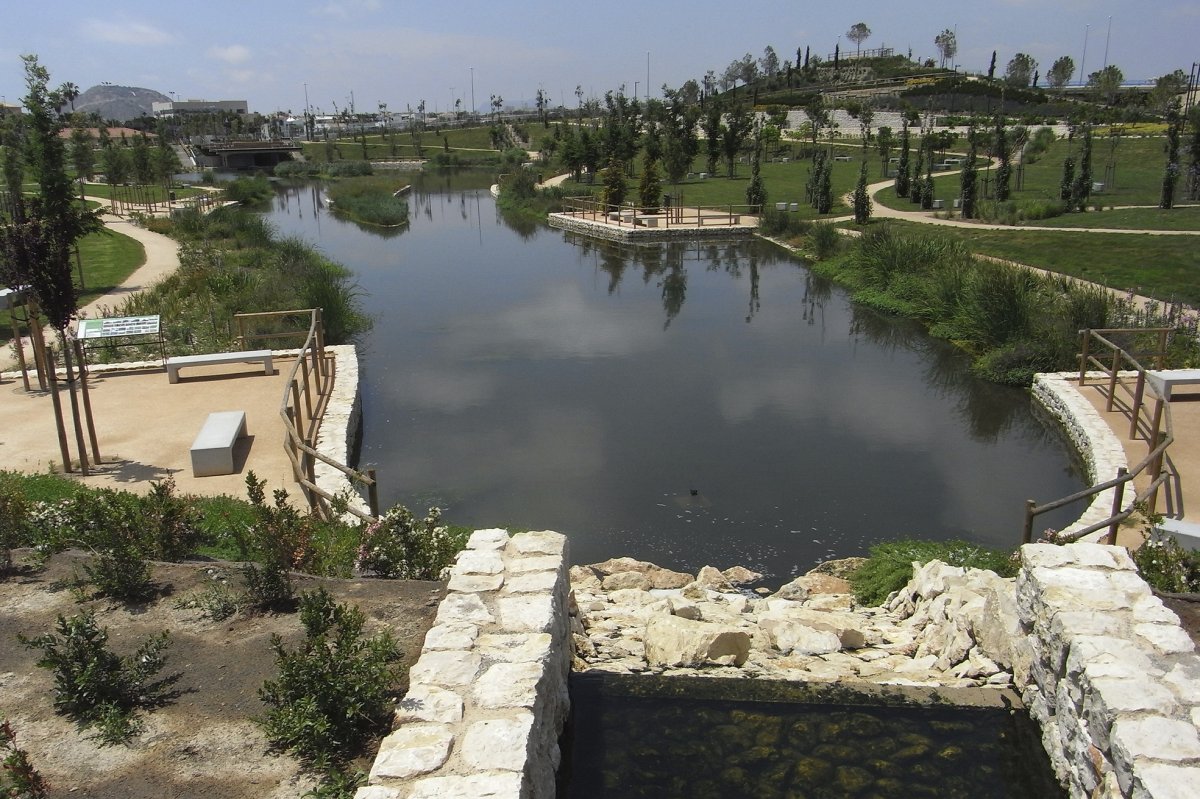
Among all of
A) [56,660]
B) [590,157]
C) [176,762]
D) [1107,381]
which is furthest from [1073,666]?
[590,157]

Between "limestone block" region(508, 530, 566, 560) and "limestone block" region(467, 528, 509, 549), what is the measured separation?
7 cm

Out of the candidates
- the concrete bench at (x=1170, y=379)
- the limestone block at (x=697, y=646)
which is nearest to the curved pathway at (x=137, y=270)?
the limestone block at (x=697, y=646)

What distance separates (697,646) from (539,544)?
4.66 feet

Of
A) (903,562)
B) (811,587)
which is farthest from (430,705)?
(903,562)

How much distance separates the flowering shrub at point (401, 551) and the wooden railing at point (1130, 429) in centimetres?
504

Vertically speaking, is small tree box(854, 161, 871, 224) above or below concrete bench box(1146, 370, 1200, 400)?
above

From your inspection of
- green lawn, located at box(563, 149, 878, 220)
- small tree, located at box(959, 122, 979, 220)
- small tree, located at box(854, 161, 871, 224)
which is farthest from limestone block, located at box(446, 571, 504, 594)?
green lawn, located at box(563, 149, 878, 220)

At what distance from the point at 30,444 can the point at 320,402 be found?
3.71 m

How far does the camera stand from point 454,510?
1111 cm

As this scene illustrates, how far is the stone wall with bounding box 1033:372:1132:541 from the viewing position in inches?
387

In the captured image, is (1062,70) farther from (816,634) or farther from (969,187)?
(816,634)

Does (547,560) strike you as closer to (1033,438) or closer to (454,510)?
(454,510)

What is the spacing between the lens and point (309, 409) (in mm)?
12570

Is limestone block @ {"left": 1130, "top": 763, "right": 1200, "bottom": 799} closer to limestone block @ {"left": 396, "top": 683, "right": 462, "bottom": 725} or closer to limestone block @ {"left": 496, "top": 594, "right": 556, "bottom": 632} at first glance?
limestone block @ {"left": 496, "top": 594, "right": 556, "bottom": 632}
